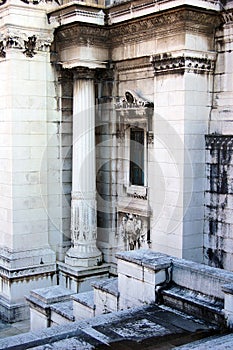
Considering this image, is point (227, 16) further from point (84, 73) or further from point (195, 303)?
point (195, 303)

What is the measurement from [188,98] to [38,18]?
544 centimetres

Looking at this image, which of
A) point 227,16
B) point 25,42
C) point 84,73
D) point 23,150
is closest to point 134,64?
point 84,73

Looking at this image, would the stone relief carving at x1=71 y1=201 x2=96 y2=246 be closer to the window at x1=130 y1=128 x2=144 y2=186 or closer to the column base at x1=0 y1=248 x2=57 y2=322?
the column base at x1=0 y1=248 x2=57 y2=322

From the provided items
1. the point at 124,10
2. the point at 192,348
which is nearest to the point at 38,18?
the point at 124,10

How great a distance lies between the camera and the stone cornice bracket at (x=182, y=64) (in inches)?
497

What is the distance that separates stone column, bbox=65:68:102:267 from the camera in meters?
15.4

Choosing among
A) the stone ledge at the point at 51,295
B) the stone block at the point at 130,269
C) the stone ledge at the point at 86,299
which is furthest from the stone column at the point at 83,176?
the stone block at the point at 130,269

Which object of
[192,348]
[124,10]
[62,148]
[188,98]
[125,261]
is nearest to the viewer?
[192,348]

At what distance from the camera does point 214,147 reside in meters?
12.9

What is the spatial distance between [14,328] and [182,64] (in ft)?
28.3

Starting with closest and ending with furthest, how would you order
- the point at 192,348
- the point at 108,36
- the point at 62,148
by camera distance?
the point at 192,348 < the point at 108,36 < the point at 62,148

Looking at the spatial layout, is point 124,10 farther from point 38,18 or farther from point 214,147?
point 214,147

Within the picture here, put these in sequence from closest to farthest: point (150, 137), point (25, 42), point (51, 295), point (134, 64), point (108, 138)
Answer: point (51, 295), point (150, 137), point (134, 64), point (25, 42), point (108, 138)

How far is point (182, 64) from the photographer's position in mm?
12641
